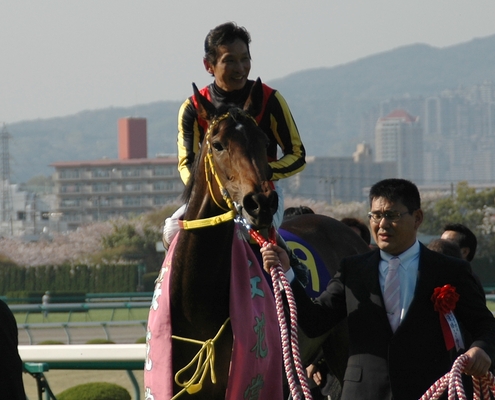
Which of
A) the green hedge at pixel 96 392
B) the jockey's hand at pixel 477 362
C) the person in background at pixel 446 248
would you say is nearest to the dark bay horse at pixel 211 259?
the jockey's hand at pixel 477 362

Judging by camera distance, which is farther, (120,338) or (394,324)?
(120,338)

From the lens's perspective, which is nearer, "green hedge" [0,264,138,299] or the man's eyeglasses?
the man's eyeglasses

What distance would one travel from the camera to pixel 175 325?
4465 mm

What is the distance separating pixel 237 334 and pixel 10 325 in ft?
3.48

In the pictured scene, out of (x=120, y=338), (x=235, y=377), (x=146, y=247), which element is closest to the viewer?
(x=235, y=377)

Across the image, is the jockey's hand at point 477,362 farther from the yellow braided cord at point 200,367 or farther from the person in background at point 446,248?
the person in background at point 446,248

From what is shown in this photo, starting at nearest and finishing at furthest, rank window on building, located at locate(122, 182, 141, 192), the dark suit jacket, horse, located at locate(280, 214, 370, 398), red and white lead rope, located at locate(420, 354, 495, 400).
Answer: red and white lead rope, located at locate(420, 354, 495, 400)
the dark suit jacket
horse, located at locate(280, 214, 370, 398)
window on building, located at locate(122, 182, 141, 192)

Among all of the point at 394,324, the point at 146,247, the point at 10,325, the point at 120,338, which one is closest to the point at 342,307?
the point at 394,324

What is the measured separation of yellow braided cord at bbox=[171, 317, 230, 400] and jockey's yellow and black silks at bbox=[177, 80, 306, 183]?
2.87 ft

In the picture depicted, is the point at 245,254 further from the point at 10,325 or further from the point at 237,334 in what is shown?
the point at 10,325

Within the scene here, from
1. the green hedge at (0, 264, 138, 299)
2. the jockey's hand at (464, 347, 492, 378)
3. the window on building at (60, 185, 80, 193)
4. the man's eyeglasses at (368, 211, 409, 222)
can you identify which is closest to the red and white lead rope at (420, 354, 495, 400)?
the jockey's hand at (464, 347, 492, 378)

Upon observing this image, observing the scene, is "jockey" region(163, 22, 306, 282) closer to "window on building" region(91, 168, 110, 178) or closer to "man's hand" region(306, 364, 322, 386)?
"man's hand" region(306, 364, 322, 386)

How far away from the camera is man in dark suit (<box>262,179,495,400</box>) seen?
12.6ft

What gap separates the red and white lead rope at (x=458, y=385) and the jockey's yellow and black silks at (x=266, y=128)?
60.9 inches
